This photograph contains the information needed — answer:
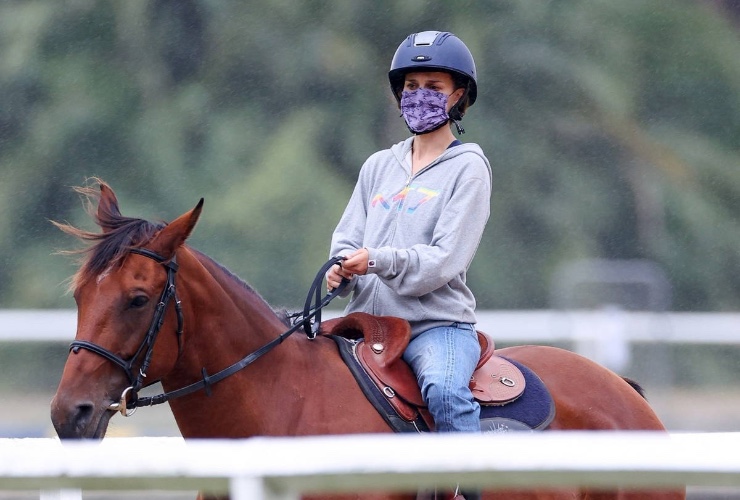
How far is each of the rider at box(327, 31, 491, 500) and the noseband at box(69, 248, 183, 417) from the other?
0.59 m

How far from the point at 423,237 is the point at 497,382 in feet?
1.87

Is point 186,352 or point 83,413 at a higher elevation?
point 186,352

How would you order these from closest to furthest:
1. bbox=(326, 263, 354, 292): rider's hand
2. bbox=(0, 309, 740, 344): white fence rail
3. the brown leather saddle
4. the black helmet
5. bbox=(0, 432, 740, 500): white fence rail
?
Answer: bbox=(0, 432, 740, 500): white fence rail
the brown leather saddle
bbox=(326, 263, 354, 292): rider's hand
the black helmet
bbox=(0, 309, 740, 344): white fence rail

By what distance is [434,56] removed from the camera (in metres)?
3.92

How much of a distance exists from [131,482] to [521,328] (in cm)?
800

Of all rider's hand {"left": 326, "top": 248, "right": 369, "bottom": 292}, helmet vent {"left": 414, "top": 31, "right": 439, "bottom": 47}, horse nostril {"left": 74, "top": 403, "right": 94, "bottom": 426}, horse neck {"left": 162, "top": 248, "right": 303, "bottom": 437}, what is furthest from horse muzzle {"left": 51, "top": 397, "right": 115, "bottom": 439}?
helmet vent {"left": 414, "top": 31, "right": 439, "bottom": 47}

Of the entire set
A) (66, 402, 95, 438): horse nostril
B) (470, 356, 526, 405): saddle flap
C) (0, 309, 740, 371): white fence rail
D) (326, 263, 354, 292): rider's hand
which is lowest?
(0, 309, 740, 371): white fence rail

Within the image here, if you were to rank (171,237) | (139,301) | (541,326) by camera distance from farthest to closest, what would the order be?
1. (541,326)
2. (171,237)
3. (139,301)

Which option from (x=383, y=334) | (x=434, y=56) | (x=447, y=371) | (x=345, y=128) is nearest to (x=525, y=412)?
(x=447, y=371)

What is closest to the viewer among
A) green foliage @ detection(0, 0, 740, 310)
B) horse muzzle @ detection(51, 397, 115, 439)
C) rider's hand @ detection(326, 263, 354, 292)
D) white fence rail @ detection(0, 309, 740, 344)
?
horse muzzle @ detection(51, 397, 115, 439)

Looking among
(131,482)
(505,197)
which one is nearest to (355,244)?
(131,482)

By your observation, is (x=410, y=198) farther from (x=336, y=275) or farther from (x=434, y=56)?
(x=434, y=56)

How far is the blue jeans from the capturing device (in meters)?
3.54

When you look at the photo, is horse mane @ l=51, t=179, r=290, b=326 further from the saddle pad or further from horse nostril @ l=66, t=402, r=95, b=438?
the saddle pad
